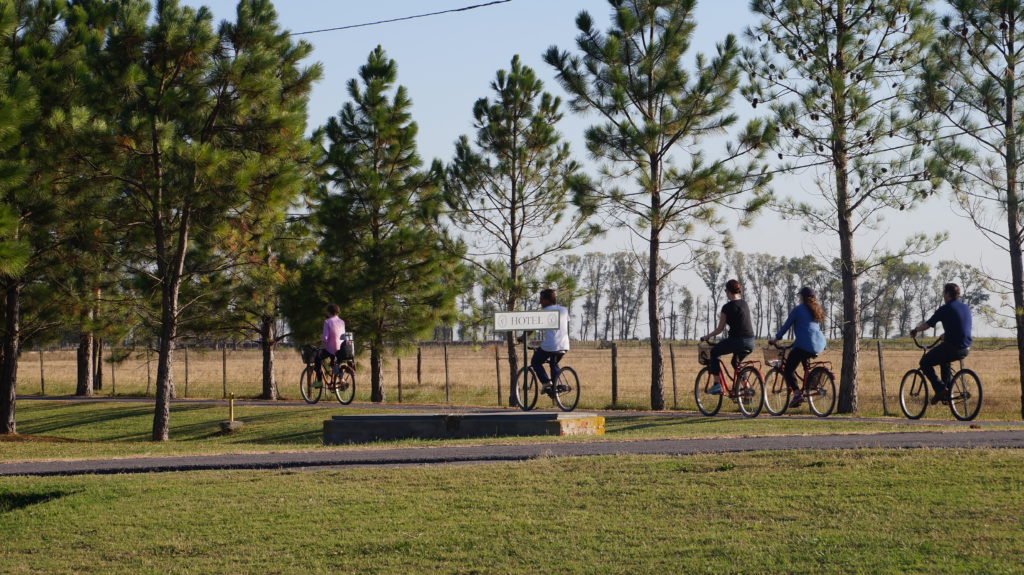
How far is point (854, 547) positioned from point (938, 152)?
51.8 feet

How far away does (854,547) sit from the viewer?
7.33m

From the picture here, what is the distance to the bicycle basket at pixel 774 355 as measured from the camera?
1581 cm

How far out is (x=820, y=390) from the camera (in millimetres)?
15781

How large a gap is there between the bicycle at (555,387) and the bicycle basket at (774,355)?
9.83 ft

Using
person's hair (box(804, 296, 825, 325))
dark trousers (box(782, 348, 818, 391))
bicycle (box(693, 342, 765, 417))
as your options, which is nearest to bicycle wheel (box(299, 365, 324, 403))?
bicycle (box(693, 342, 765, 417))

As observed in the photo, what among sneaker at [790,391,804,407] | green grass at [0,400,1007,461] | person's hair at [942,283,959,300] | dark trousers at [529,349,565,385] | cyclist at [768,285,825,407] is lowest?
green grass at [0,400,1007,461]

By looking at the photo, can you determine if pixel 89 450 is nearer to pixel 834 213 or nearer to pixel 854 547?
pixel 854 547

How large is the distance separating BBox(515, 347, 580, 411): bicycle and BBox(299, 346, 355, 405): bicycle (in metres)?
6.08

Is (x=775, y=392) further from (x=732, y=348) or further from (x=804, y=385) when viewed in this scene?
(x=732, y=348)

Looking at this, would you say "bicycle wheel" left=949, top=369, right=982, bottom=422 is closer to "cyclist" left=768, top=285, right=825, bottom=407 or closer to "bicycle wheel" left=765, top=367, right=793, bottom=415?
"cyclist" left=768, top=285, right=825, bottom=407

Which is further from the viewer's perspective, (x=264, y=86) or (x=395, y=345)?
(x=395, y=345)

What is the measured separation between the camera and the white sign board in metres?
15.5

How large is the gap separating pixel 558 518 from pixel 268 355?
25652mm

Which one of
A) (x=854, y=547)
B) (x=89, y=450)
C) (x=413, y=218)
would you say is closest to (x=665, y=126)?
(x=413, y=218)
